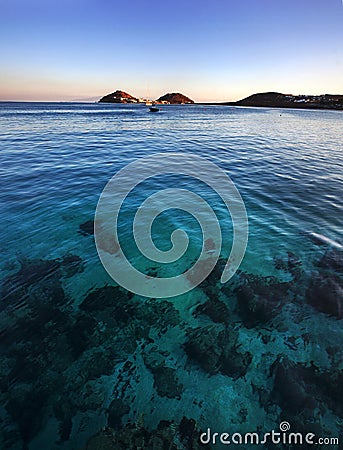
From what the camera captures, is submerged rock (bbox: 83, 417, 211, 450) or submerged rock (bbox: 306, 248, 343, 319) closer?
submerged rock (bbox: 83, 417, 211, 450)

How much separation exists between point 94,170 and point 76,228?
9340mm

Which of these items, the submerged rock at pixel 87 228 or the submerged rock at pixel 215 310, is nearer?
the submerged rock at pixel 215 310

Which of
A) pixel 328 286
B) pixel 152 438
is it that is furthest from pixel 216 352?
pixel 328 286

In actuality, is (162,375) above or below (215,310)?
below

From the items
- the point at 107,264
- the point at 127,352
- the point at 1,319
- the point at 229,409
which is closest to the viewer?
the point at 229,409

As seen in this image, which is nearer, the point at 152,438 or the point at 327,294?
the point at 152,438

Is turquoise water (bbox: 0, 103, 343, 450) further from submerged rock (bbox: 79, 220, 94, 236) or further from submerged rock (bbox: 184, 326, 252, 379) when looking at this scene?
submerged rock (bbox: 79, 220, 94, 236)

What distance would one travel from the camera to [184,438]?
4.81 meters

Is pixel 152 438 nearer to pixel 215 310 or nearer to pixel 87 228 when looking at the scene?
pixel 215 310

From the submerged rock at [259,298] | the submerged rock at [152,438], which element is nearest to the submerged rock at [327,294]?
the submerged rock at [259,298]

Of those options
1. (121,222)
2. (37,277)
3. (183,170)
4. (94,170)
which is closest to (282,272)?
(121,222)

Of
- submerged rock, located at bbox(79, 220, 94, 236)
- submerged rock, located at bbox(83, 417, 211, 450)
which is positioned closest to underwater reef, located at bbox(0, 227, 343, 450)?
submerged rock, located at bbox(83, 417, 211, 450)

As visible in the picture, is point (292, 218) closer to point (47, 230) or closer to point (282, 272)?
point (282, 272)

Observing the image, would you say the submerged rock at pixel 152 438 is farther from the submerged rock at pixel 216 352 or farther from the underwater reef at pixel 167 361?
the submerged rock at pixel 216 352
